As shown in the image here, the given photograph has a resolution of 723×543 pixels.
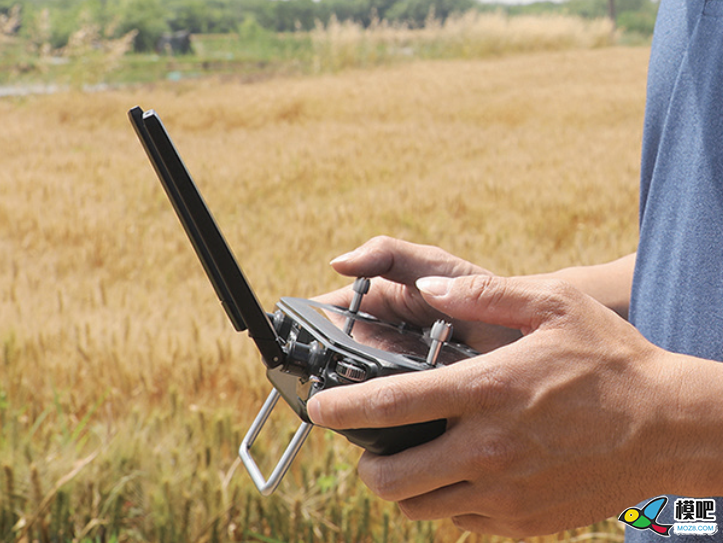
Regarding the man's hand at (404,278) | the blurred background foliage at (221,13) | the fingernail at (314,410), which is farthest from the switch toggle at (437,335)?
the blurred background foliage at (221,13)

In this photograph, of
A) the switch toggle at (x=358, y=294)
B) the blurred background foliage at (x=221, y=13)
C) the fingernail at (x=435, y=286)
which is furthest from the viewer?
the blurred background foliage at (x=221, y=13)

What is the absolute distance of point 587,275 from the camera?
895mm

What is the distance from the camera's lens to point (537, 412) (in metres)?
0.56

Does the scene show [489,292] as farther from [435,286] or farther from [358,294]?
[358,294]

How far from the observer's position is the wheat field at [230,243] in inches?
48.7

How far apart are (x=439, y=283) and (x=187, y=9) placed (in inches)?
1024

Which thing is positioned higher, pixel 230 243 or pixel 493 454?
pixel 493 454

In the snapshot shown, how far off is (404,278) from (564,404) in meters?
0.31

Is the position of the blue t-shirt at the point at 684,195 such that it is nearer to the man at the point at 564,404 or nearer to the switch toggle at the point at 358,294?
the man at the point at 564,404

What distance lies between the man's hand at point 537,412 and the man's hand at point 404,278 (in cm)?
23

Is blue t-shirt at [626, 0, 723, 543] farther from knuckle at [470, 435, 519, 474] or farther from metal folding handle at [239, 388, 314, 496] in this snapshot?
metal folding handle at [239, 388, 314, 496]

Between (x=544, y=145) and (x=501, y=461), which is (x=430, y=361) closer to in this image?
(x=501, y=461)

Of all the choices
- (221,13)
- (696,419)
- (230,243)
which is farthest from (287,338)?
(221,13)

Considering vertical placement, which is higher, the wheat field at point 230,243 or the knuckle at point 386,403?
the knuckle at point 386,403
